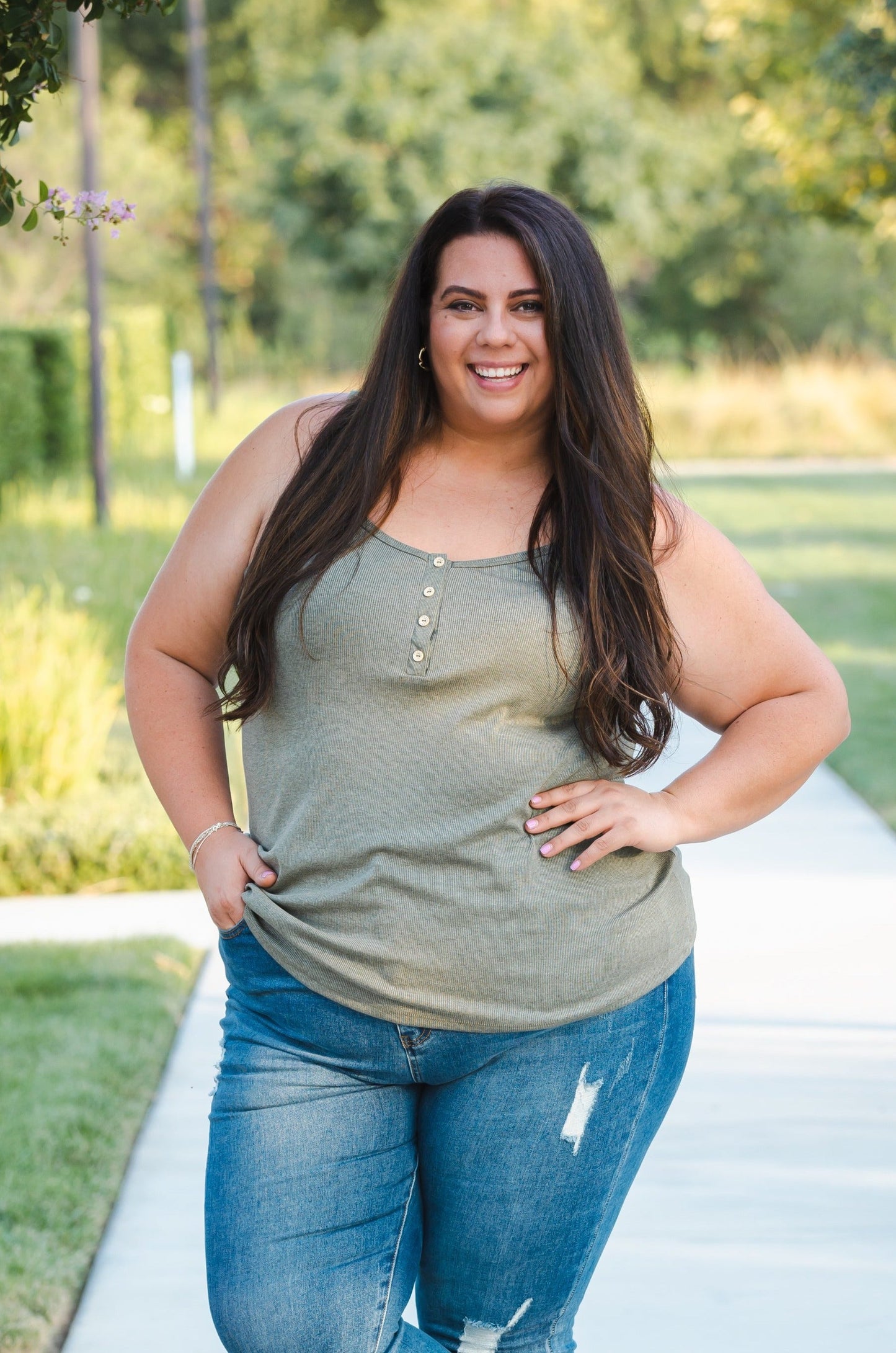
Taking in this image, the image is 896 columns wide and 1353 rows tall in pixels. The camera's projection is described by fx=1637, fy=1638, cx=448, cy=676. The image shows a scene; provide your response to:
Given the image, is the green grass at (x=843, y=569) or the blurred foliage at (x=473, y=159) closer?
the green grass at (x=843, y=569)

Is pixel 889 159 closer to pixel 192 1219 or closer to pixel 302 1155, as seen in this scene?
pixel 192 1219

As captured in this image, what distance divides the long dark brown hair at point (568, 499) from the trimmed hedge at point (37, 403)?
576 inches

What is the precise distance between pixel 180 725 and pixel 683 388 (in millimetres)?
24386

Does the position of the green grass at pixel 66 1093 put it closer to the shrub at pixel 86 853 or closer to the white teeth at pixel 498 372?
the shrub at pixel 86 853

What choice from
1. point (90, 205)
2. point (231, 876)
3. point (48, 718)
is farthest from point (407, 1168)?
point (48, 718)

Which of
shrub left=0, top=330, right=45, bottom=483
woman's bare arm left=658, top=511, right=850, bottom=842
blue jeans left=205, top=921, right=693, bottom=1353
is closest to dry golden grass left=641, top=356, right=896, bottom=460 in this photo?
shrub left=0, top=330, right=45, bottom=483

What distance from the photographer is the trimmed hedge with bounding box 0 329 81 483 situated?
52.9 feet

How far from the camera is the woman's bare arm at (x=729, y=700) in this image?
1.98 m

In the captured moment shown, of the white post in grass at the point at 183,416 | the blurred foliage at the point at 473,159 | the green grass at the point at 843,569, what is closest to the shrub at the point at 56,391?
the white post in grass at the point at 183,416

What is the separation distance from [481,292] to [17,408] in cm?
1510

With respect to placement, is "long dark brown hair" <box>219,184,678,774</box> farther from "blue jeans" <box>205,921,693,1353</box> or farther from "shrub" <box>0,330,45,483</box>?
"shrub" <box>0,330,45,483</box>

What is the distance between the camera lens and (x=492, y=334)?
1.88 meters

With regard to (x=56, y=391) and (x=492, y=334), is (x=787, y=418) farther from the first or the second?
(x=492, y=334)

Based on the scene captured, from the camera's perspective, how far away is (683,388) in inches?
1013
